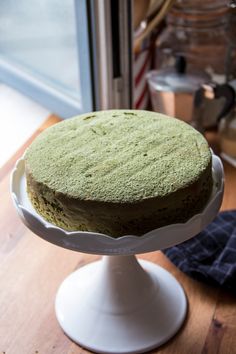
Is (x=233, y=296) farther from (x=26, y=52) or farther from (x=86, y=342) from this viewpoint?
(x=26, y=52)

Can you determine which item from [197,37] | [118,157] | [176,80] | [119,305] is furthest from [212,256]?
[197,37]

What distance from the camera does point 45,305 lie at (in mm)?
840

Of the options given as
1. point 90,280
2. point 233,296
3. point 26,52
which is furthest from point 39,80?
point 233,296

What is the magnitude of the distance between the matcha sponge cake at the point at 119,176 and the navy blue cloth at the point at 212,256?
24 cm

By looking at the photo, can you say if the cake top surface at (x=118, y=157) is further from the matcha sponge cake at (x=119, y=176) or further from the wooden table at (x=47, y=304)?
the wooden table at (x=47, y=304)

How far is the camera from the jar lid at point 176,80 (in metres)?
1.16

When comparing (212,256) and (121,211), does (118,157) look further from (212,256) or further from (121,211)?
(212,256)

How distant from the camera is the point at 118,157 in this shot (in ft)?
2.10

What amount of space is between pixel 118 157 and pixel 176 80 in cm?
58

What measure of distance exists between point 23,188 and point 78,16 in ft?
1.70

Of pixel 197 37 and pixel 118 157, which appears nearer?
pixel 118 157

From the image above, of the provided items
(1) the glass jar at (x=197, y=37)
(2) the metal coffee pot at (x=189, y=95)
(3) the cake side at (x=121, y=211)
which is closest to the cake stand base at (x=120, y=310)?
(3) the cake side at (x=121, y=211)

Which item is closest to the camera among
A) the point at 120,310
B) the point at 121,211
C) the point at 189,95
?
the point at 121,211

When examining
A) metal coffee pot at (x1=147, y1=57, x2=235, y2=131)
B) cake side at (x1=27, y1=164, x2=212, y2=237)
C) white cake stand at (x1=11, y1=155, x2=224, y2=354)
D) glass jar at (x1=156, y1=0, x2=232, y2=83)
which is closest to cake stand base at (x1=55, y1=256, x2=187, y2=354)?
white cake stand at (x1=11, y1=155, x2=224, y2=354)
